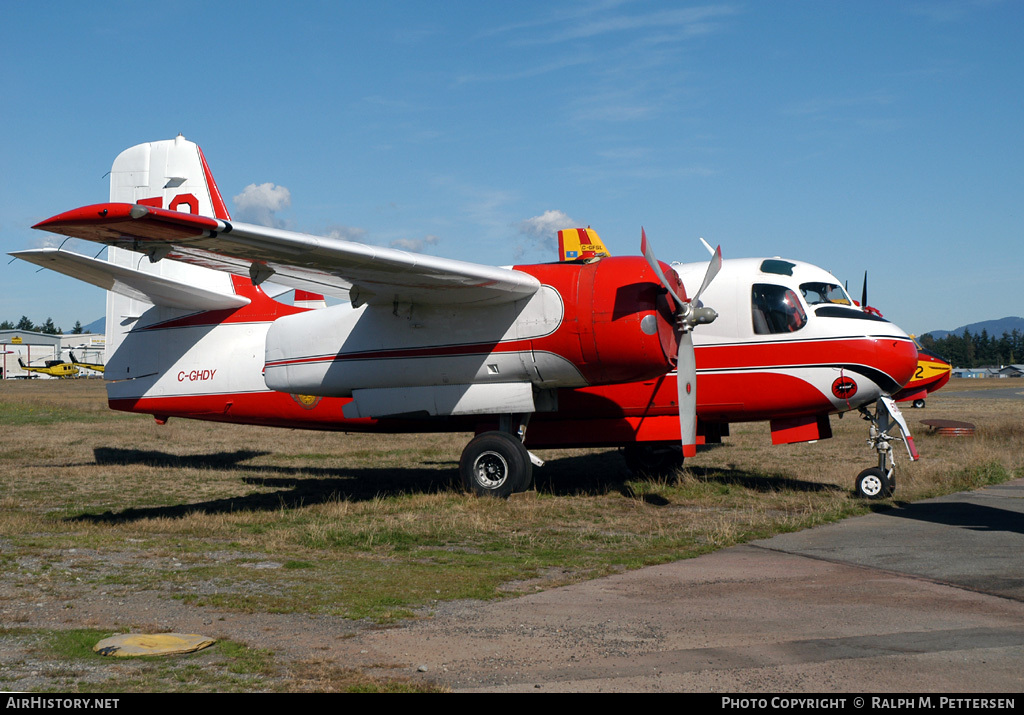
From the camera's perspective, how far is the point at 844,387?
12.6 meters

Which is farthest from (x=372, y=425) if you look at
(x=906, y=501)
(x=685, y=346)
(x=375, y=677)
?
(x=375, y=677)

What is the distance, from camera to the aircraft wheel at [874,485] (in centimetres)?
1216

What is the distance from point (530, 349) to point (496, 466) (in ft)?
6.38

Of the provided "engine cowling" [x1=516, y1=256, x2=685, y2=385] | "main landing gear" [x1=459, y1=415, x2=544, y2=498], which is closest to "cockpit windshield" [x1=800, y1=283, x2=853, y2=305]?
"engine cowling" [x1=516, y1=256, x2=685, y2=385]

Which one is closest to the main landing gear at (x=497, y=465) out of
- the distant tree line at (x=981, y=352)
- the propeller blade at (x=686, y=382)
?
the propeller blade at (x=686, y=382)

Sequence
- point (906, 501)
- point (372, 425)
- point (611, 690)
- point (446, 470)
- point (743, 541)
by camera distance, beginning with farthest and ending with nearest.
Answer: point (446, 470) < point (372, 425) < point (906, 501) < point (743, 541) < point (611, 690)

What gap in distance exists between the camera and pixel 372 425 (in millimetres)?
15094

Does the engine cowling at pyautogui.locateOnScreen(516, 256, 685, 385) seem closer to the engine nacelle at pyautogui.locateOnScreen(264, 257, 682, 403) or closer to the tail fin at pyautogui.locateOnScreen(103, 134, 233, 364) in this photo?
the engine nacelle at pyautogui.locateOnScreen(264, 257, 682, 403)

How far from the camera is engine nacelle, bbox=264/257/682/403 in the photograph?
38.2 feet

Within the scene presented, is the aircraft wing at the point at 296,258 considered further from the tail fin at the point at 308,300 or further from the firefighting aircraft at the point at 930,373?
the firefighting aircraft at the point at 930,373

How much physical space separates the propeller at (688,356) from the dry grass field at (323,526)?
118 centimetres

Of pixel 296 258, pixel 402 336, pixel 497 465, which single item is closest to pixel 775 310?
pixel 497 465

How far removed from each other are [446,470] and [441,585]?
10.1m
